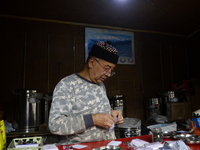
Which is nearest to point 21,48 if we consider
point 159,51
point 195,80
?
point 159,51

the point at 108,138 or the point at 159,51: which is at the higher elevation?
the point at 159,51

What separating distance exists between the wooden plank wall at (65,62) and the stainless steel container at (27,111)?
66cm

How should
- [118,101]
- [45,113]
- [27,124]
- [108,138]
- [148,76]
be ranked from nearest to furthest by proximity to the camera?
[108,138] → [27,124] → [45,113] → [118,101] → [148,76]

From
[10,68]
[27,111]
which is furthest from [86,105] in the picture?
[10,68]

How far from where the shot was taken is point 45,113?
3094 mm

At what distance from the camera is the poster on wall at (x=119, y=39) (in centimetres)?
409

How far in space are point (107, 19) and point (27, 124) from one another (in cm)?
275

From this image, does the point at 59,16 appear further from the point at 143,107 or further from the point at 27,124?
the point at 143,107

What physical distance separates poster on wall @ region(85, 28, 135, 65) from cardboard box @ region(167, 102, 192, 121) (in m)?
1.45

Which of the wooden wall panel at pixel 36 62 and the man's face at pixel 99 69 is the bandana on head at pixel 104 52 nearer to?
the man's face at pixel 99 69

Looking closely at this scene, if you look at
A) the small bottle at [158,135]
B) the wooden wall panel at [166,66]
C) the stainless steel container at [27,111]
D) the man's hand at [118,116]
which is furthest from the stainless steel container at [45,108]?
the wooden wall panel at [166,66]

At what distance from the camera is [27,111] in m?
2.87

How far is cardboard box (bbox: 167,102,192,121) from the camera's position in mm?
3531

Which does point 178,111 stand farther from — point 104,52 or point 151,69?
point 104,52
